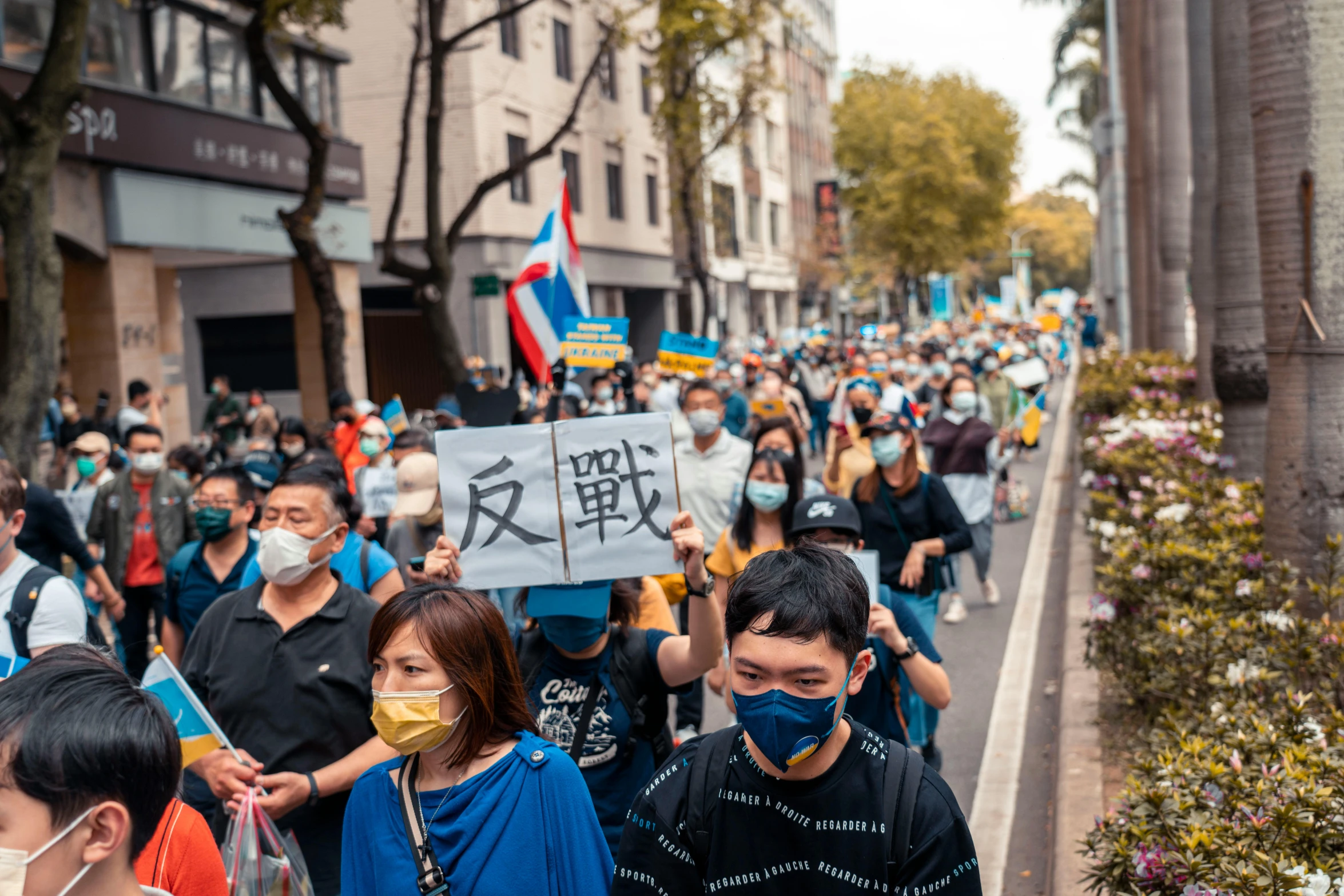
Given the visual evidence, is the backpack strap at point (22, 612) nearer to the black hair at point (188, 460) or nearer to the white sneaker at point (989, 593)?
the black hair at point (188, 460)

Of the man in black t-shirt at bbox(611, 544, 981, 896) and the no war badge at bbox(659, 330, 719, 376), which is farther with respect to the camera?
the no war badge at bbox(659, 330, 719, 376)

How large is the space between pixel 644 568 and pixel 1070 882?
214 centimetres

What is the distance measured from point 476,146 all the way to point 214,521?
24796mm

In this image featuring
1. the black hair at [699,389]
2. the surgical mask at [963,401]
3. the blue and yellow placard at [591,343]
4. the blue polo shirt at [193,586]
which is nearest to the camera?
the blue polo shirt at [193,586]

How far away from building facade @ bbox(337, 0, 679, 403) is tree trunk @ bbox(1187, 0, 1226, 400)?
15.7m

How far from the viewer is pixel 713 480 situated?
27.3 ft

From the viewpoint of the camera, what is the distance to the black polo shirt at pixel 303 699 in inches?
152

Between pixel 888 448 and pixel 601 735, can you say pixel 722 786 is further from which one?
pixel 888 448

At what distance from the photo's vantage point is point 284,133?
22.1 meters

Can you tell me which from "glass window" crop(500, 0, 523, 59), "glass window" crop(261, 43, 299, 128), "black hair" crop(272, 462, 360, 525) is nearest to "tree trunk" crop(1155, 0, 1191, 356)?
"glass window" crop(261, 43, 299, 128)

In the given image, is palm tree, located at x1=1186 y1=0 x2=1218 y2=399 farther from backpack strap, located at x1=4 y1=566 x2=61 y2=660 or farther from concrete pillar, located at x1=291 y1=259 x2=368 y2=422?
concrete pillar, located at x1=291 y1=259 x2=368 y2=422

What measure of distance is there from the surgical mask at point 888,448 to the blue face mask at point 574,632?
10.4ft

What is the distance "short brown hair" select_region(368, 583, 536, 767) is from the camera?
288 cm

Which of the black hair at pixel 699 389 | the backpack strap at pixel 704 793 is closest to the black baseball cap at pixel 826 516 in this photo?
the backpack strap at pixel 704 793
